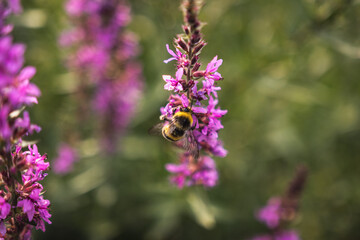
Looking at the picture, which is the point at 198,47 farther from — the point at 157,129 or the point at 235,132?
the point at 235,132

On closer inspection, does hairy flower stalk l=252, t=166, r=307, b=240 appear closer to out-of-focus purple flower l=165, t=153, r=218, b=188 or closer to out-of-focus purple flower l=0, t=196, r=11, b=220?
out-of-focus purple flower l=165, t=153, r=218, b=188

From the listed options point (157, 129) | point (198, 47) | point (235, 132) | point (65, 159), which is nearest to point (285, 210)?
point (157, 129)

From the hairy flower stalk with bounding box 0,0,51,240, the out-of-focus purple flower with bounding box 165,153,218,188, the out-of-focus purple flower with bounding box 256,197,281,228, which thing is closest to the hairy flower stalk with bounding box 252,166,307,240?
the out-of-focus purple flower with bounding box 256,197,281,228

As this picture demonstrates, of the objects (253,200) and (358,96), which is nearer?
(253,200)

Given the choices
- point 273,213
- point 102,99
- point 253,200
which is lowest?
point 273,213

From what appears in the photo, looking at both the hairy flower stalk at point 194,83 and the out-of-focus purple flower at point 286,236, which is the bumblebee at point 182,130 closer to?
the hairy flower stalk at point 194,83

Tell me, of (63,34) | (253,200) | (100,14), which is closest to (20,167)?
(100,14)

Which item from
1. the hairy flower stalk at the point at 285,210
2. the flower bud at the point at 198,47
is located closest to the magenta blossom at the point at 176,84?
the flower bud at the point at 198,47

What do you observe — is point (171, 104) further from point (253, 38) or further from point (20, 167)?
point (253, 38)
